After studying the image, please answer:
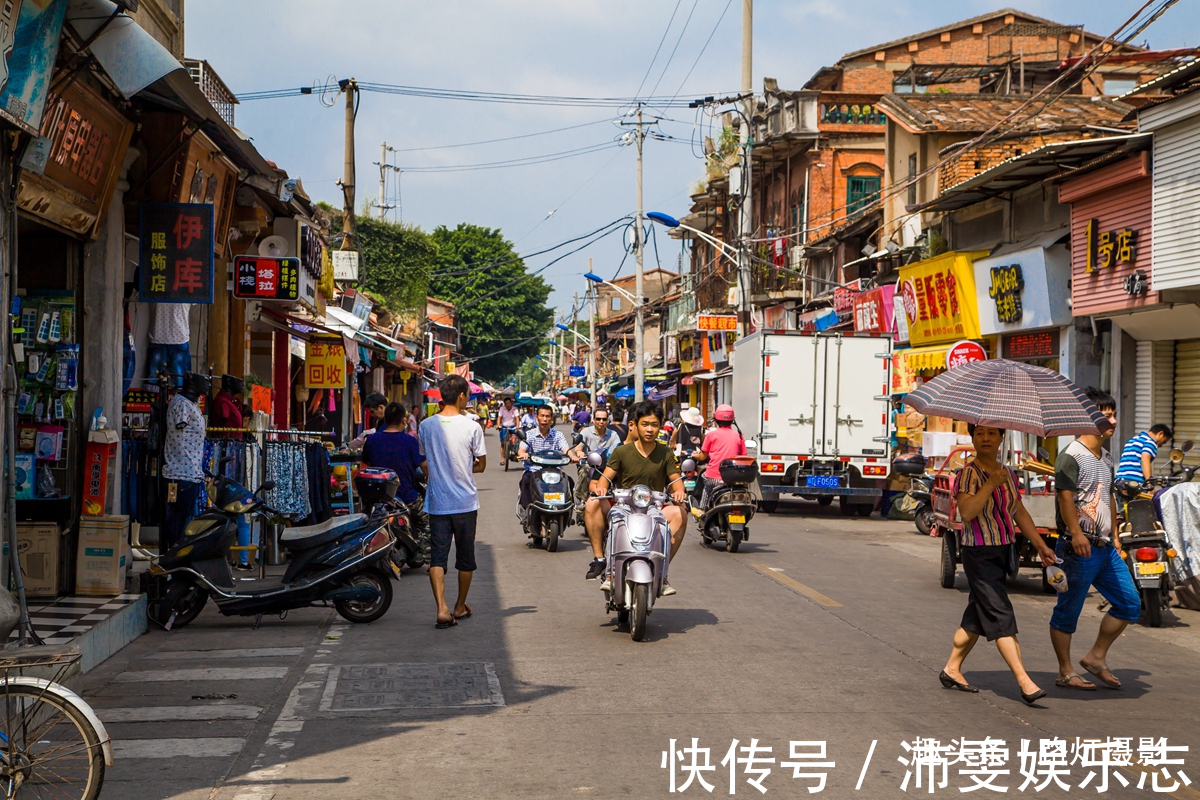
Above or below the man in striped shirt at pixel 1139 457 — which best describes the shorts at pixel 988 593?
below

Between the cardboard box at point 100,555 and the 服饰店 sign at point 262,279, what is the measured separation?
620cm

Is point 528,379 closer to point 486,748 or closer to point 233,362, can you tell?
point 233,362

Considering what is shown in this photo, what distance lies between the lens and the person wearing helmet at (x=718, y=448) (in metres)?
16.2

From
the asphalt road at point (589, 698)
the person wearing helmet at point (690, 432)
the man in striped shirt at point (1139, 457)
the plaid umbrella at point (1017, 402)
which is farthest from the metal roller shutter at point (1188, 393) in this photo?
the plaid umbrella at point (1017, 402)

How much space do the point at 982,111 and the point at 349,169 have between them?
1436 cm

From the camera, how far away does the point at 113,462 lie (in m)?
10.2

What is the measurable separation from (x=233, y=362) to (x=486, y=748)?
11477mm

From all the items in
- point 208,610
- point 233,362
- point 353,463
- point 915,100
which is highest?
point 915,100

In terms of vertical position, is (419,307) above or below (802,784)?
above

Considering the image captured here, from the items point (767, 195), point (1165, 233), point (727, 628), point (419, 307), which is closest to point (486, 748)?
point (727, 628)

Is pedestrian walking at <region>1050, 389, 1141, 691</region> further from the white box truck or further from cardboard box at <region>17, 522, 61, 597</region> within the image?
the white box truck

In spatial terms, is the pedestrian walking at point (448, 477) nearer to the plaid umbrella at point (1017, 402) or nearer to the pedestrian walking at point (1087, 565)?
the plaid umbrella at point (1017, 402)

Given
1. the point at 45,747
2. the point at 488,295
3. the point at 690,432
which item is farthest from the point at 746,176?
the point at 488,295

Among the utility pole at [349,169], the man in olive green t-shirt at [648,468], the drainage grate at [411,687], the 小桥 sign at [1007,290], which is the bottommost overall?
the drainage grate at [411,687]
